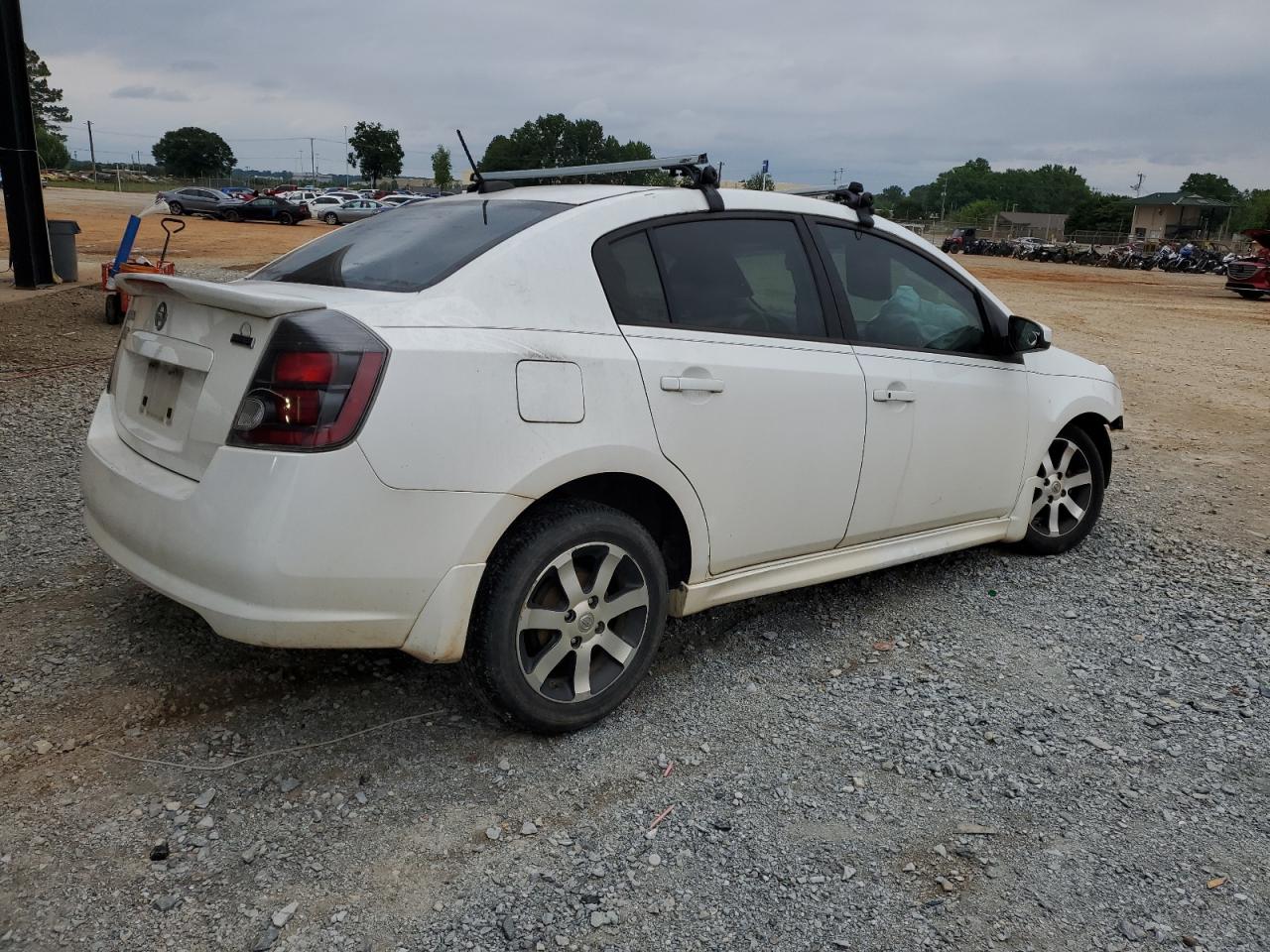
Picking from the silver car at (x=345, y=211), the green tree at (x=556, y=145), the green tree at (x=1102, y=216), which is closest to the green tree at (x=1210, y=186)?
the green tree at (x=1102, y=216)

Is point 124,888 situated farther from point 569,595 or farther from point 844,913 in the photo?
point 844,913

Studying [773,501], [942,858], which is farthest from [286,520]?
[942,858]

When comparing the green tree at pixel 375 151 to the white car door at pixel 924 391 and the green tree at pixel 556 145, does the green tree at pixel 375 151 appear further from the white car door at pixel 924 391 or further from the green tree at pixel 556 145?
the white car door at pixel 924 391

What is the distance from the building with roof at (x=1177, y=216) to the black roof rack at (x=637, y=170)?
9578 cm

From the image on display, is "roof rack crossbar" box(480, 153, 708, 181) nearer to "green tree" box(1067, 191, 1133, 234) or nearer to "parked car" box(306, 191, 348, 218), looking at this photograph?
"parked car" box(306, 191, 348, 218)

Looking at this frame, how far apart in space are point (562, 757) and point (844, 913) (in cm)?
99

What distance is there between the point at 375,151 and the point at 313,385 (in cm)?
10133

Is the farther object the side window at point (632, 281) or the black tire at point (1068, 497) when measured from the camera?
the black tire at point (1068, 497)

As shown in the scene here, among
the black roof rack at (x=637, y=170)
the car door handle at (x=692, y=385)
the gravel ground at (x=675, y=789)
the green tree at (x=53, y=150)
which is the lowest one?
the gravel ground at (x=675, y=789)

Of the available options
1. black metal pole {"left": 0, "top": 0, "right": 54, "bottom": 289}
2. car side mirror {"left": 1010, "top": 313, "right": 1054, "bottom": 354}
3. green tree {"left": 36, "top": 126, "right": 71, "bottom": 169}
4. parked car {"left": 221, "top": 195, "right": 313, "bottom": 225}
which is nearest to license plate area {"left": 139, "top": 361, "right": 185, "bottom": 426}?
car side mirror {"left": 1010, "top": 313, "right": 1054, "bottom": 354}

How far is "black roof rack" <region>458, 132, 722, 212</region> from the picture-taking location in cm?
368

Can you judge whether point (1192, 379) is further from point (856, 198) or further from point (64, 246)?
point (64, 246)

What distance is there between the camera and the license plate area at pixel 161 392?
3051 mm

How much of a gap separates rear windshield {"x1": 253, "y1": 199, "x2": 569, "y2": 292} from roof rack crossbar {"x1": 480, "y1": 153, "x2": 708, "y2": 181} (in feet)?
1.50
